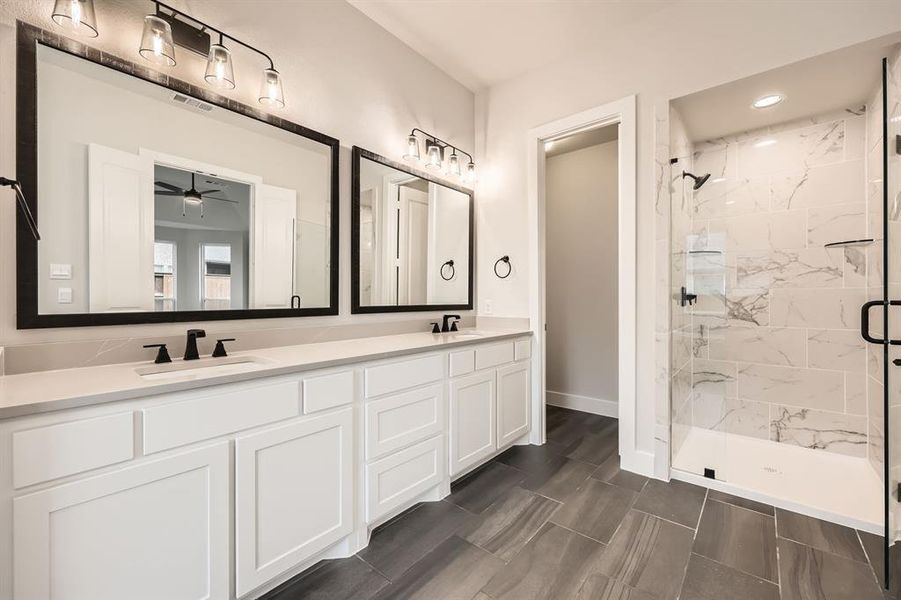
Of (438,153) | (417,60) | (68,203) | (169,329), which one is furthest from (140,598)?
(417,60)

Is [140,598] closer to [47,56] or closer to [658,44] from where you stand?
[47,56]

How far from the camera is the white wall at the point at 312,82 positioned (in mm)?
1245

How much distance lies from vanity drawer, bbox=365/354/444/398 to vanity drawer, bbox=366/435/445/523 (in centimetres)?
32

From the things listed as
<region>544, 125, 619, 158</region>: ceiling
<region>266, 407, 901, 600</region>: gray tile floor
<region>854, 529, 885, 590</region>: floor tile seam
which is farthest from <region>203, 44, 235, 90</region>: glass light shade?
<region>854, 529, 885, 590</region>: floor tile seam

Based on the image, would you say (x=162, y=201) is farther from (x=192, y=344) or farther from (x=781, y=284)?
(x=781, y=284)

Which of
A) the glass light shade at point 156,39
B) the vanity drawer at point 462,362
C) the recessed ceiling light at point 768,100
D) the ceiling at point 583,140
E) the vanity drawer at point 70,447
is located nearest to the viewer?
the vanity drawer at point 70,447

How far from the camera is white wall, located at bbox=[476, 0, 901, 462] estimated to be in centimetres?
185

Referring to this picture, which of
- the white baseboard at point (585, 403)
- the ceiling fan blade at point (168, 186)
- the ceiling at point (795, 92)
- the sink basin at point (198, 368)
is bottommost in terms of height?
the white baseboard at point (585, 403)

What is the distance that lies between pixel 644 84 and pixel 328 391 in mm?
2605

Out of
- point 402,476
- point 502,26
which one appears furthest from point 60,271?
point 502,26

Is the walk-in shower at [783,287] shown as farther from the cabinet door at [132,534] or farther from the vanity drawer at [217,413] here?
the cabinet door at [132,534]

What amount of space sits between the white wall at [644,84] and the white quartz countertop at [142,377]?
1.42 m

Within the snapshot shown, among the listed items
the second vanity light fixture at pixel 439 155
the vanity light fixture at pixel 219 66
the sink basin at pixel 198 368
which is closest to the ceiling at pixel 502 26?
the second vanity light fixture at pixel 439 155

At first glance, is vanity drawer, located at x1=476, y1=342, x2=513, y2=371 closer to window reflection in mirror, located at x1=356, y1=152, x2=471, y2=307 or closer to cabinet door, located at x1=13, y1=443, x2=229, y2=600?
window reflection in mirror, located at x1=356, y1=152, x2=471, y2=307
